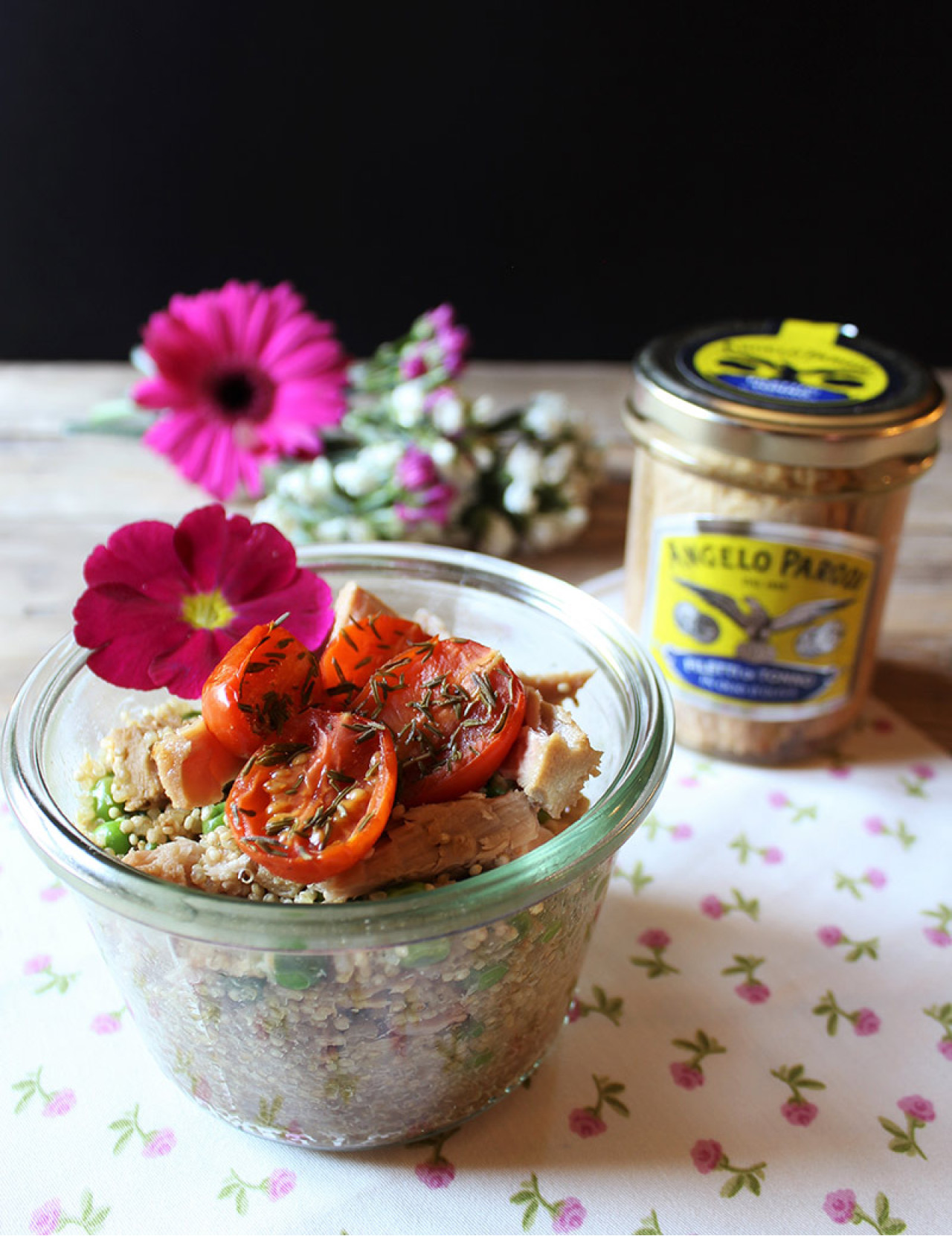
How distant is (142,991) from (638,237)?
5.82 feet

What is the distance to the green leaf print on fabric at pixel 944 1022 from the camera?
0.93 m

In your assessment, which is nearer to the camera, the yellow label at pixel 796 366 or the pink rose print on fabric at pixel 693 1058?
the pink rose print on fabric at pixel 693 1058

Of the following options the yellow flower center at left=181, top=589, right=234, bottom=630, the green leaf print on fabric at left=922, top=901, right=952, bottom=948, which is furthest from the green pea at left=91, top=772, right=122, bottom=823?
the green leaf print on fabric at left=922, top=901, right=952, bottom=948

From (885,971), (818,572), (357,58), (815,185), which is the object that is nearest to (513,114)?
(357,58)

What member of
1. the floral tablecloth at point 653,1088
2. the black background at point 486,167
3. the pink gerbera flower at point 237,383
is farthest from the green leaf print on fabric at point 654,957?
the black background at point 486,167

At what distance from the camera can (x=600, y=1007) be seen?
0.96 metres

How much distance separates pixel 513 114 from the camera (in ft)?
6.64

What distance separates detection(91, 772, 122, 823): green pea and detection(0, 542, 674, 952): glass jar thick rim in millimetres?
41

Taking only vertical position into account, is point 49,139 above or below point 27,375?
above

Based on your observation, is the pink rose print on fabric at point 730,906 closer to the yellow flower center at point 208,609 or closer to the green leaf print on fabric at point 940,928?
the green leaf print on fabric at point 940,928

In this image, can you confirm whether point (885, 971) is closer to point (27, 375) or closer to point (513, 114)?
point (513, 114)

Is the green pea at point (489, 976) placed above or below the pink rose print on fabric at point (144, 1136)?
above

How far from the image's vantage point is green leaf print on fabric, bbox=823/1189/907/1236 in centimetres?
79

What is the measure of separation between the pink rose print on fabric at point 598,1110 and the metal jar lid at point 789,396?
59cm
